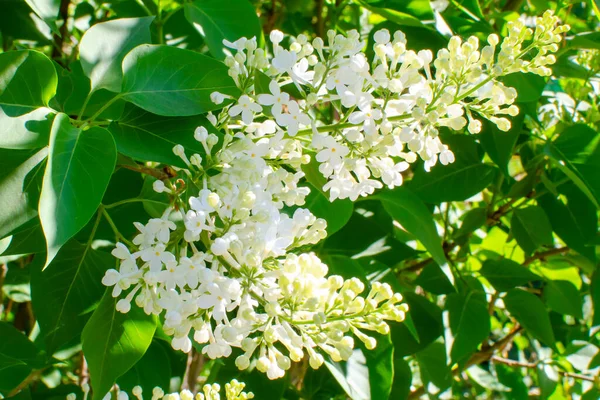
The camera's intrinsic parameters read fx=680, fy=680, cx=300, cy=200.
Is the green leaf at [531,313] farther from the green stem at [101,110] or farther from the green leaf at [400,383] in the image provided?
the green stem at [101,110]

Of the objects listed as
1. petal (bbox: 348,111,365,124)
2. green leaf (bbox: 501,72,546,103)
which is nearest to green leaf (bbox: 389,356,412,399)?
green leaf (bbox: 501,72,546,103)

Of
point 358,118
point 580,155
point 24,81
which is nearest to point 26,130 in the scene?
point 24,81

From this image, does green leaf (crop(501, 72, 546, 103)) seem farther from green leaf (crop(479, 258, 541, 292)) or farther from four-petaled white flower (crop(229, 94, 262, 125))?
four-petaled white flower (crop(229, 94, 262, 125))

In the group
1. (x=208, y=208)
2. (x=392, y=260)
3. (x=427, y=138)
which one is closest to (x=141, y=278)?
(x=208, y=208)

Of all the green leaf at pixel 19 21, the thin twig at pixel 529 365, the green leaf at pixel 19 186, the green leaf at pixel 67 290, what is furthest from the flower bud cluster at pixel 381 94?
the thin twig at pixel 529 365

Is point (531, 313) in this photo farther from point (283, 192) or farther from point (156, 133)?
point (156, 133)

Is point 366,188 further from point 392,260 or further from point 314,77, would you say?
point 392,260
